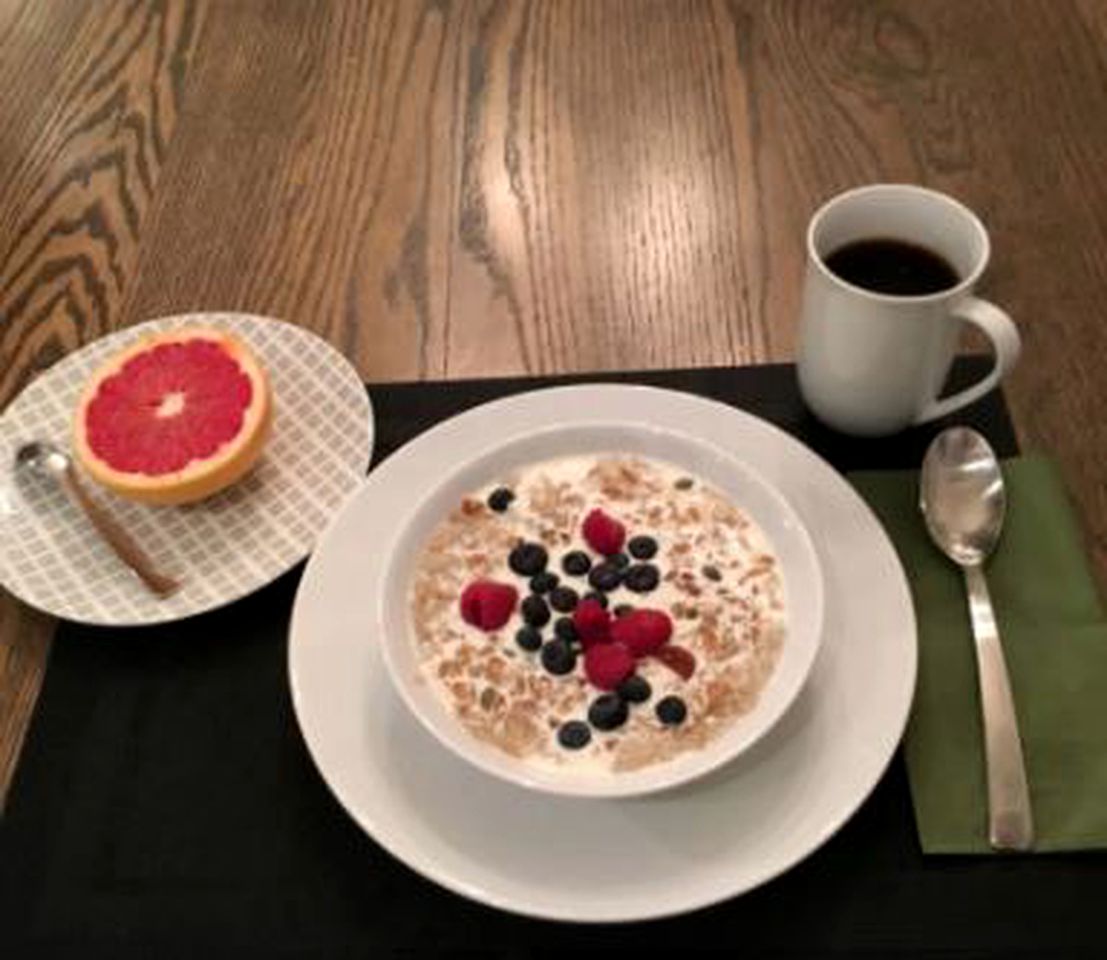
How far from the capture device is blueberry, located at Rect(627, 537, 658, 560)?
83 centimetres

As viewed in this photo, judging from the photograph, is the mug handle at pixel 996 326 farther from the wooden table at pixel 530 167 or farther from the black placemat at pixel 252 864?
the black placemat at pixel 252 864

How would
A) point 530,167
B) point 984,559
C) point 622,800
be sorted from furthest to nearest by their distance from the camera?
point 530,167 < point 984,559 < point 622,800

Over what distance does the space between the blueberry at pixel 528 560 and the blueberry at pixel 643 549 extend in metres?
0.07

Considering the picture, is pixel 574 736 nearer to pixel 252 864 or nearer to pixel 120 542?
pixel 252 864

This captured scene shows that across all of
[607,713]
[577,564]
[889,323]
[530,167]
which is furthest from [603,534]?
[530,167]

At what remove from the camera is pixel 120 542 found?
0.92 metres

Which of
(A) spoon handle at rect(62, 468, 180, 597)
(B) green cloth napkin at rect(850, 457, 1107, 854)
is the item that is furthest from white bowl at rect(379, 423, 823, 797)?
Answer: (A) spoon handle at rect(62, 468, 180, 597)

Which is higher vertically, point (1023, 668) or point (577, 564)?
point (577, 564)

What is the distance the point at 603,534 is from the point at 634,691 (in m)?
0.13

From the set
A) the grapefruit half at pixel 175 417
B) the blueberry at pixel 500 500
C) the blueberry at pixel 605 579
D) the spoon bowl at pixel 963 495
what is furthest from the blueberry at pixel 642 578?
the grapefruit half at pixel 175 417

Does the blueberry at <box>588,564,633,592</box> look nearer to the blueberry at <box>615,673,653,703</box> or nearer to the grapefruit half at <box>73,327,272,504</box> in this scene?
the blueberry at <box>615,673,653,703</box>

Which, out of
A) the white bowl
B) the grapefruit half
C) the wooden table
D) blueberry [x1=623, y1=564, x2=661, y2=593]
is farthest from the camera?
the wooden table

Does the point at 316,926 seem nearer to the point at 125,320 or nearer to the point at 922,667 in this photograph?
the point at 922,667

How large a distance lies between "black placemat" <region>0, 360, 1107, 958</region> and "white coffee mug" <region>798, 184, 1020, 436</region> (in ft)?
0.99
